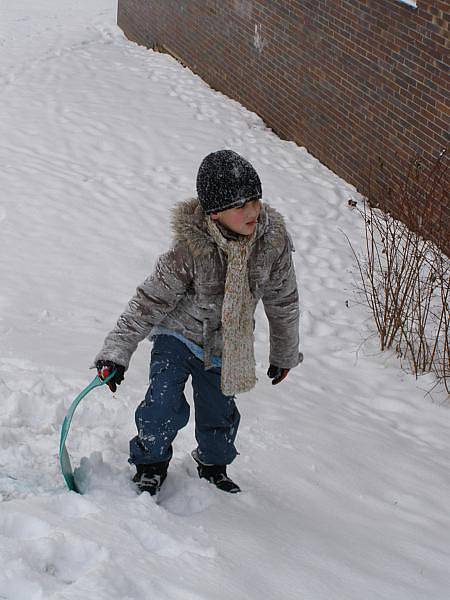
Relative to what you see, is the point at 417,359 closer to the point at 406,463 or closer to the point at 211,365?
the point at 406,463

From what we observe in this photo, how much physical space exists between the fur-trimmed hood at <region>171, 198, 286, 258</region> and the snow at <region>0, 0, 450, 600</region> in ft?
3.01

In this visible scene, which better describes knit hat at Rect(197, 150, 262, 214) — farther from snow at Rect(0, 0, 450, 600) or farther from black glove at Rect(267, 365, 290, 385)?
snow at Rect(0, 0, 450, 600)

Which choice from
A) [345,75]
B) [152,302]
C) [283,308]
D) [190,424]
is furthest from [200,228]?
[345,75]

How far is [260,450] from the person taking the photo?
4055 mm

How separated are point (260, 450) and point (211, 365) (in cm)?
93

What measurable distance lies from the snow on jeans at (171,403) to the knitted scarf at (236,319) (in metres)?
0.11

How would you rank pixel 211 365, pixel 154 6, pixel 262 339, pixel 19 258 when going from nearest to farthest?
pixel 211 365 < pixel 262 339 < pixel 19 258 < pixel 154 6

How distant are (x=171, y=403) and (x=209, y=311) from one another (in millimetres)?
363

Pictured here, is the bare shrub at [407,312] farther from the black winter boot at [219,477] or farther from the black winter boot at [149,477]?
the black winter boot at [149,477]

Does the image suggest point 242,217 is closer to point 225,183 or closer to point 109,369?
point 225,183

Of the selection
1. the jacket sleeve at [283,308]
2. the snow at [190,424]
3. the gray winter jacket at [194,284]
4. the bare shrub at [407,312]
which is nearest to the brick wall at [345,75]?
the bare shrub at [407,312]

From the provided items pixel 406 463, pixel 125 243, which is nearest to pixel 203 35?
pixel 125 243

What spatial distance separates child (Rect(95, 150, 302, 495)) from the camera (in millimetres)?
3062

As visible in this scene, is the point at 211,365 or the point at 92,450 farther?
the point at 92,450
